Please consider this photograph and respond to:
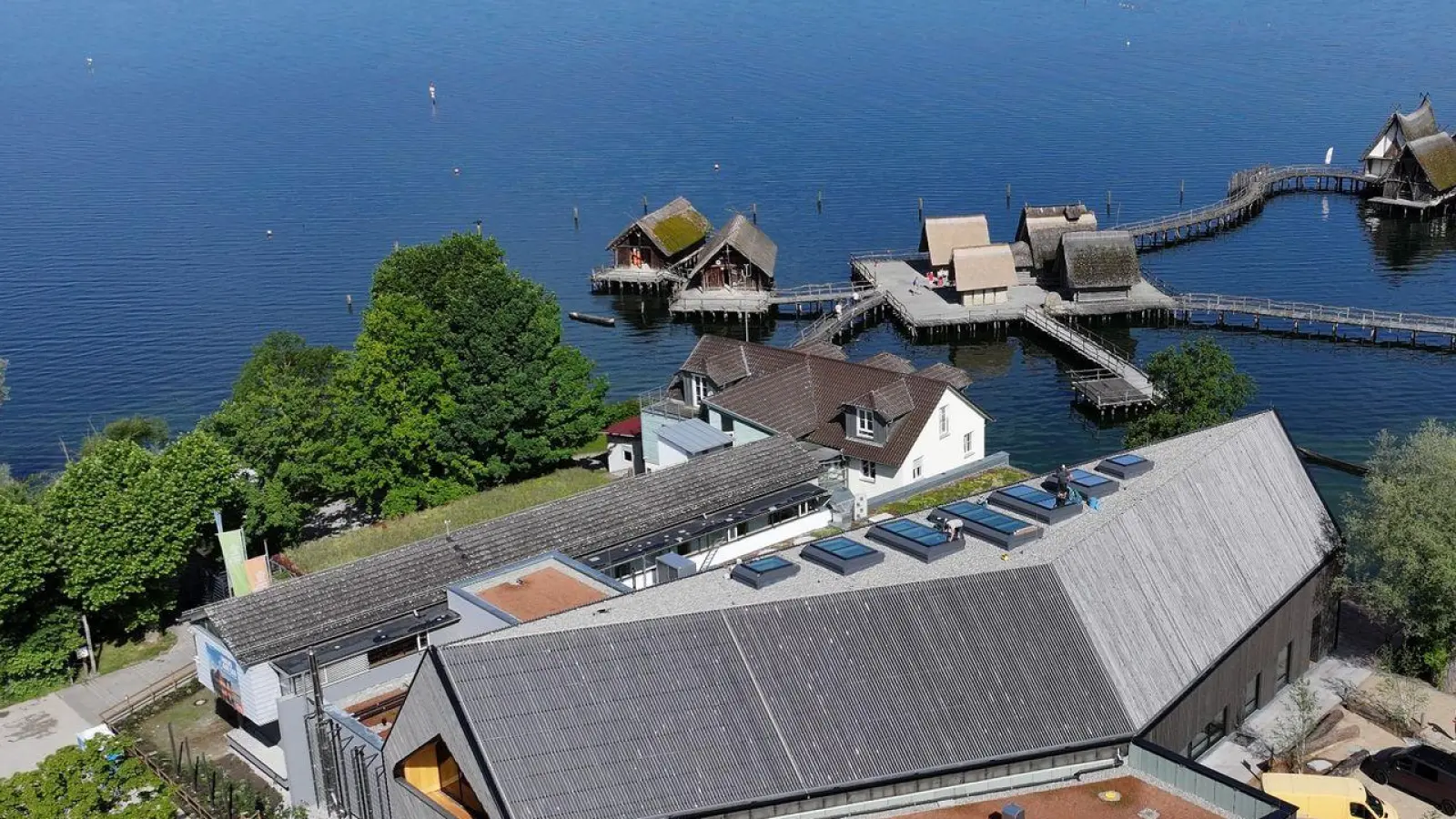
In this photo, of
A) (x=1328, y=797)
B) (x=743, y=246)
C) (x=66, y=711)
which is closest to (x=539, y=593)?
(x=66, y=711)

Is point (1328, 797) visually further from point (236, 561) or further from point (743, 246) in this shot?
point (743, 246)

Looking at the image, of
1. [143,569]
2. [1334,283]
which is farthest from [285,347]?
[1334,283]

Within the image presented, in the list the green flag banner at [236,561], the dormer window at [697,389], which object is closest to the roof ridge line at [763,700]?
the green flag banner at [236,561]

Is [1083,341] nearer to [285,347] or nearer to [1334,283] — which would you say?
[1334,283]

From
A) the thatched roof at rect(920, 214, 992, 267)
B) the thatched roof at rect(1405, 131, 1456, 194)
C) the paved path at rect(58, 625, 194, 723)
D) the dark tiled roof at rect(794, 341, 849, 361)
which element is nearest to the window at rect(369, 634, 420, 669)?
the paved path at rect(58, 625, 194, 723)

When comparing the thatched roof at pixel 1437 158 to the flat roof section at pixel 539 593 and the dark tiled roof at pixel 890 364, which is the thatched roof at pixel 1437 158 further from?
the flat roof section at pixel 539 593
